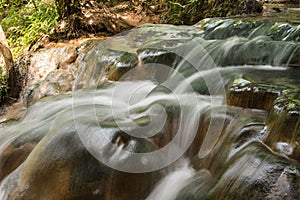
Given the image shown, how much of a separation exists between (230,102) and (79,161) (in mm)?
1347

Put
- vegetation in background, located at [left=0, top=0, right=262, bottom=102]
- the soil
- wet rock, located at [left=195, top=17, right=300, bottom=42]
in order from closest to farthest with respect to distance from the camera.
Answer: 1. wet rock, located at [left=195, top=17, right=300, bottom=42]
2. vegetation in background, located at [left=0, top=0, right=262, bottom=102]
3. the soil

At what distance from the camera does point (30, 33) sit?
26.7ft

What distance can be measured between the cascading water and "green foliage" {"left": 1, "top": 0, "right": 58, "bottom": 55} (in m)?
3.72

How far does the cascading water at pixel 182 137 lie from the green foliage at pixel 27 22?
12.2ft

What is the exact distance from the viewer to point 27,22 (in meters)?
8.63

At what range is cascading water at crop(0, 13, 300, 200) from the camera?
2.42 metres

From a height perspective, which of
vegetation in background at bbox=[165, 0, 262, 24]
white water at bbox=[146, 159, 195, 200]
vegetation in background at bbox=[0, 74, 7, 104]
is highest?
vegetation in background at bbox=[165, 0, 262, 24]

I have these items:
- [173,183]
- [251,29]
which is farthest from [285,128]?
[251,29]

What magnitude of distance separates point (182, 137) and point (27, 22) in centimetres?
656

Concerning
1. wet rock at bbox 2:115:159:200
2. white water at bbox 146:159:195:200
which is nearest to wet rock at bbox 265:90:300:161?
white water at bbox 146:159:195:200

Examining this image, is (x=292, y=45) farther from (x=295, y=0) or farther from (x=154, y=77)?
(x=295, y=0)

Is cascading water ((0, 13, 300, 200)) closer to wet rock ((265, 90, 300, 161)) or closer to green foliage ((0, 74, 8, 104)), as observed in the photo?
wet rock ((265, 90, 300, 161))

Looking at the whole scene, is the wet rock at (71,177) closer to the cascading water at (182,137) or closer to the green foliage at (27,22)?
the cascading water at (182,137)

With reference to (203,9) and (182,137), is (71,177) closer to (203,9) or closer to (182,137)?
(182,137)
